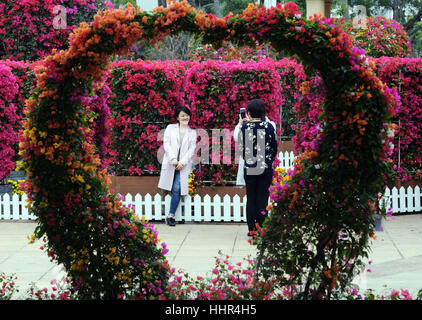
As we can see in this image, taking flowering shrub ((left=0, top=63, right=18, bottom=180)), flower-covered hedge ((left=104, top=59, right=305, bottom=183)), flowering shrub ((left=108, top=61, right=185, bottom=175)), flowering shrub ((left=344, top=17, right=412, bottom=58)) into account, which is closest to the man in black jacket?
flower-covered hedge ((left=104, top=59, right=305, bottom=183))

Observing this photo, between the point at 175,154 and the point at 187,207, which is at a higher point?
the point at 175,154

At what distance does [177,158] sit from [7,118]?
10.4 feet

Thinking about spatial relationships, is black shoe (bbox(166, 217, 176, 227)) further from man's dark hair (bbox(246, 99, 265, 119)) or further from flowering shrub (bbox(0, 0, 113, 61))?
flowering shrub (bbox(0, 0, 113, 61))

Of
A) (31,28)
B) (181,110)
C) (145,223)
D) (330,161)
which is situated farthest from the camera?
(31,28)

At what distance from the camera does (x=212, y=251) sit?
7750 mm

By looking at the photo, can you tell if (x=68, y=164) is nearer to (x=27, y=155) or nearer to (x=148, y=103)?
(x=27, y=155)

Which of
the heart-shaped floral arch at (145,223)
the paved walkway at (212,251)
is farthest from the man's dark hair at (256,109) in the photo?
the heart-shaped floral arch at (145,223)

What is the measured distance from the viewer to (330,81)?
14.2ft

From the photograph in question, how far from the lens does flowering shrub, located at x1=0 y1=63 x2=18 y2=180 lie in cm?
1016

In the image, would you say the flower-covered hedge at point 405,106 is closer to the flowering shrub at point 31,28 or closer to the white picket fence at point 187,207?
the white picket fence at point 187,207

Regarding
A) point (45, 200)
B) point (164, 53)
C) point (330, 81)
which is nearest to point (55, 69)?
point (45, 200)

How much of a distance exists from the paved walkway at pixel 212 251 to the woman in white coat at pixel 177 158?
1.77 ft

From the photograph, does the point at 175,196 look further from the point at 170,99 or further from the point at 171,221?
the point at 170,99

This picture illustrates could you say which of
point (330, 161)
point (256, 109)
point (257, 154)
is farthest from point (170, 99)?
point (330, 161)
